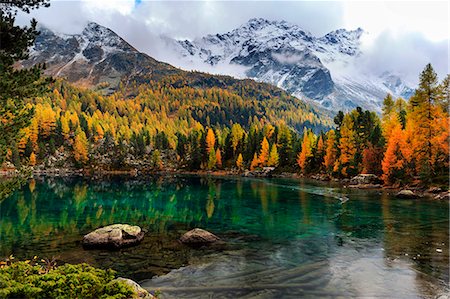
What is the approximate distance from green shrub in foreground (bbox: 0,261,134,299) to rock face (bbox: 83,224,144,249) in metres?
14.3

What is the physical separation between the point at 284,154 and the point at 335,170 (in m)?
38.3

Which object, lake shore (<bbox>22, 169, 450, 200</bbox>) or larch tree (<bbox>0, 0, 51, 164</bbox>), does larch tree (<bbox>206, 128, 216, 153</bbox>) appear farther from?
larch tree (<bbox>0, 0, 51, 164</bbox>)

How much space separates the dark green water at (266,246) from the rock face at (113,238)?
91 cm

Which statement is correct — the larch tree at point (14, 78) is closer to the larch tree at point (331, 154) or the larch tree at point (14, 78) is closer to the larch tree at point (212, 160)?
the larch tree at point (331, 154)

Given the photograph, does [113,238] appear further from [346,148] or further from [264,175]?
[264,175]

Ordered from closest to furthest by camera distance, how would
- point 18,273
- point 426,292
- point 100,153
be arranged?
1. point 18,273
2. point 426,292
3. point 100,153

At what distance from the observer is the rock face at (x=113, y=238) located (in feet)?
96.1

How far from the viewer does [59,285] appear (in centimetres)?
1330

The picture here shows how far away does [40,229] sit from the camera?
3794 centimetres

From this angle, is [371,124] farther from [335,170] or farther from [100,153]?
[100,153]

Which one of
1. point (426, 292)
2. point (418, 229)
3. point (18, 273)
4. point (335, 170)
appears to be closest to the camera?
point (18, 273)

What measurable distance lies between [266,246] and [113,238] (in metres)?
13.7

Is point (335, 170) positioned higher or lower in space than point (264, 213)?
higher

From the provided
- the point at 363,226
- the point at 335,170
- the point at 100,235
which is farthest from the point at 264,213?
the point at 335,170
